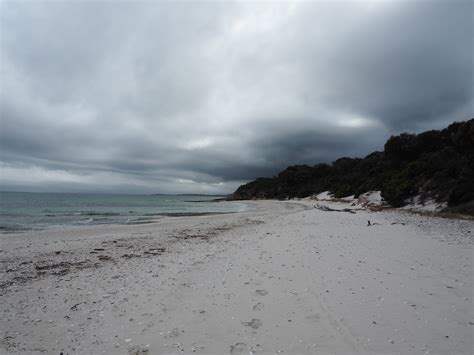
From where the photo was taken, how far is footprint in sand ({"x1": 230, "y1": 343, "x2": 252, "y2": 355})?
394 cm

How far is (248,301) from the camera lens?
567 centimetres

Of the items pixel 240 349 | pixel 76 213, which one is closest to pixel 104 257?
pixel 240 349

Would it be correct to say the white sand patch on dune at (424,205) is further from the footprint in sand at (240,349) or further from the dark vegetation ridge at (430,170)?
the footprint in sand at (240,349)

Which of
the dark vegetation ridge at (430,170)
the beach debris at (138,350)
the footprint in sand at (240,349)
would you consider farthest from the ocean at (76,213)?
the dark vegetation ridge at (430,170)

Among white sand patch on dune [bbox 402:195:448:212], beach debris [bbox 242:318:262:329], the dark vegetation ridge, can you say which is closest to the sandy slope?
beach debris [bbox 242:318:262:329]

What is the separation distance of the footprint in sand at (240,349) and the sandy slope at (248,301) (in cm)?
3

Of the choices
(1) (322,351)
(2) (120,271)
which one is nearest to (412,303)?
(1) (322,351)

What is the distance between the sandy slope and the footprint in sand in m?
0.03

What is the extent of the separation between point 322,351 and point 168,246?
9.54 meters

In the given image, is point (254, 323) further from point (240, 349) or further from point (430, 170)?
point (430, 170)

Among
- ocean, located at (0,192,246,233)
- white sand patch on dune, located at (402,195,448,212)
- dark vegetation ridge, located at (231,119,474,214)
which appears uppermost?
dark vegetation ridge, located at (231,119,474,214)

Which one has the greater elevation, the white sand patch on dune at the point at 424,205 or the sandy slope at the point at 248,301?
the white sand patch on dune at the point at 424,205

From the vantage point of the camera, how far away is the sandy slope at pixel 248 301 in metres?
4.18

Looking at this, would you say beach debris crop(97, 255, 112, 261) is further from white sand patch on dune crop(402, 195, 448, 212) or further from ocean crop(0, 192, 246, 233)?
white sand patch on dune crop(402, 195, 448, 212)
